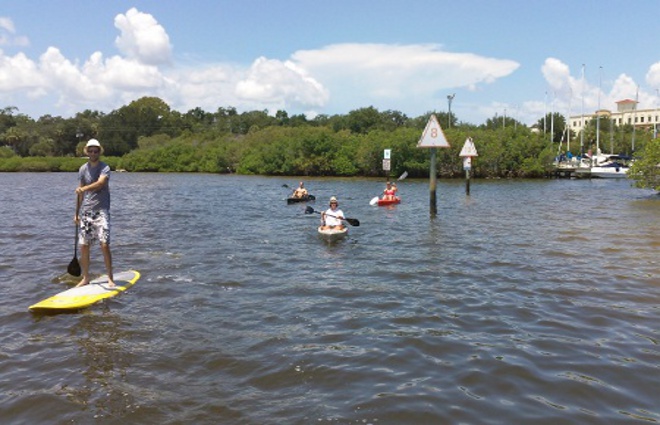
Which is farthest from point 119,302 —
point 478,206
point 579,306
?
point 478,206

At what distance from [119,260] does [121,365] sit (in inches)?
290

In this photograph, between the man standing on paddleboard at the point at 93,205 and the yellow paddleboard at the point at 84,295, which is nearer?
the yellow paddleboard at the point at 84,295

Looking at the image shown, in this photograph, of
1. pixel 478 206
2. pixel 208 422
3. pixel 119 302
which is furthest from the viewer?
pixel 478 206

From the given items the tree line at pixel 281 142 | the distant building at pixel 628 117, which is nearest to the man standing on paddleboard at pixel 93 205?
the tree line at pixel 281 142

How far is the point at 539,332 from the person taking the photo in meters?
7.36

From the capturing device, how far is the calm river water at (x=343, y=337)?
17.1 feet

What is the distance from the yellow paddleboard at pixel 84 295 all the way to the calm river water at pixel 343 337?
177 mm

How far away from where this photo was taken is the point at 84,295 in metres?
8.76

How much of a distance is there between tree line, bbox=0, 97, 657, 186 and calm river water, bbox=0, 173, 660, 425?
1747cm

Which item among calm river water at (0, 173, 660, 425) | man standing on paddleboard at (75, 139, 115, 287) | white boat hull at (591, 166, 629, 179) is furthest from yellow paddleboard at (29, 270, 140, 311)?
white boat hull at (591, 166, 629, 179)

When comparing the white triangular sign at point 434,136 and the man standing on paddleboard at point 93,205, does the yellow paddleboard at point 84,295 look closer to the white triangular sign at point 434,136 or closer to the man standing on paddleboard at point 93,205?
the man standing on paddleboard at point 93,205

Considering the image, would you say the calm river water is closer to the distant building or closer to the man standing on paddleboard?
the man standing on paddleboard

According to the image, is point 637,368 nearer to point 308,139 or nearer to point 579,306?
point 579,306

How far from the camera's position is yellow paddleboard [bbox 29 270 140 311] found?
8297mm
